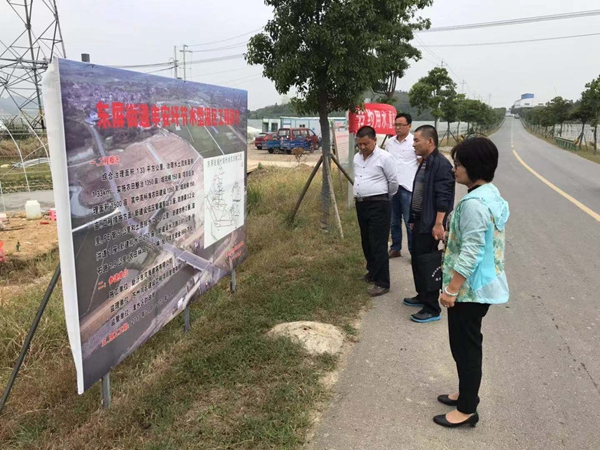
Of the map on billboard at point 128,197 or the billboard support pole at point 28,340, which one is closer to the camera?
the map on billboard at point 128,197

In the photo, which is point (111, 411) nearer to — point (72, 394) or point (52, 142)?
point (72, 394)

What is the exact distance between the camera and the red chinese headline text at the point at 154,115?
2.21 m

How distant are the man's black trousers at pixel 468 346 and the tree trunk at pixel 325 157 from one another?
4.20 metres

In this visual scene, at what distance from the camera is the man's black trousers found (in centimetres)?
231

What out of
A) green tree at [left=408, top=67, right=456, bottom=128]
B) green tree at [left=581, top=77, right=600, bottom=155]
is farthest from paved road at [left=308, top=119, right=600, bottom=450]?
green tree at [left=581, top=77, right=600, bottom=155]

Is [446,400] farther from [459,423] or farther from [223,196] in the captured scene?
[223,196]

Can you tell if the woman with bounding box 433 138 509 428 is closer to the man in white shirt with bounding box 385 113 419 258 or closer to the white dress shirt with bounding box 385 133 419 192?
the man in white shirt with bounding box 385 113 419 258

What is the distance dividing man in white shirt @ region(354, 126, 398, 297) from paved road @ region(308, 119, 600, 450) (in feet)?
1.20

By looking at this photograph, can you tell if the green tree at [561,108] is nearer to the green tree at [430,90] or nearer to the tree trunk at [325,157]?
the green tree at [430,90]

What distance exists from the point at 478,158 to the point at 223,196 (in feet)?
7.16

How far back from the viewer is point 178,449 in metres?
2.19

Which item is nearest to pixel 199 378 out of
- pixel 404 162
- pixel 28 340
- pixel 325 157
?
pixel 28 340

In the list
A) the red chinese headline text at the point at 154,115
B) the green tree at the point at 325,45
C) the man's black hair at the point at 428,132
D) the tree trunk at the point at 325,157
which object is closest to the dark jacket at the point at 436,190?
the man's black hair at the point at 428,132

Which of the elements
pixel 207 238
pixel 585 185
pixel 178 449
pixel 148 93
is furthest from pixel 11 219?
pixel 585 185
